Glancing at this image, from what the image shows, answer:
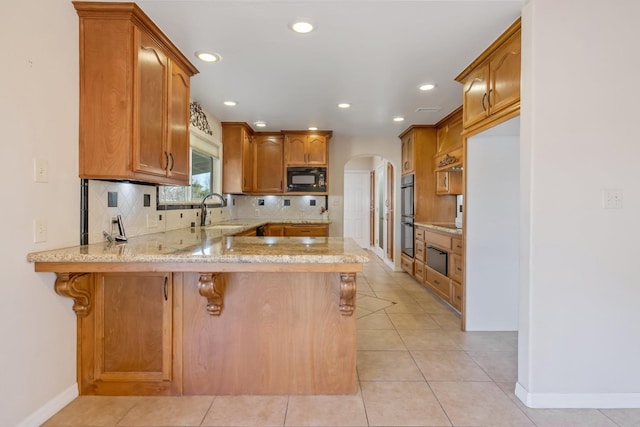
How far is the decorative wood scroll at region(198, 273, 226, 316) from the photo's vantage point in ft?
5.90

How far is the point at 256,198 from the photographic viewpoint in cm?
568

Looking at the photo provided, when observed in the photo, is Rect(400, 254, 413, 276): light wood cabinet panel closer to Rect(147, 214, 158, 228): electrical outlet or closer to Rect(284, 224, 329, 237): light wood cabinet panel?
Rect(284, 224, 329, 237): light wood cabinet panel

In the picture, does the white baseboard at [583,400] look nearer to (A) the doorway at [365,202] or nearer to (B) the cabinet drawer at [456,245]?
(B) the cabinet drawer at [456,245]

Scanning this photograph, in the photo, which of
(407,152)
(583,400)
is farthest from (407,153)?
(583,400)

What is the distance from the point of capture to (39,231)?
171 centimetres

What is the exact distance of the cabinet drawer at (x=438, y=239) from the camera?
3764 millimetres

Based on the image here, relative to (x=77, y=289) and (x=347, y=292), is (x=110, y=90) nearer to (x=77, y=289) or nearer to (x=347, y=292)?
(x=77, y=289)

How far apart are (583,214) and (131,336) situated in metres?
2.64

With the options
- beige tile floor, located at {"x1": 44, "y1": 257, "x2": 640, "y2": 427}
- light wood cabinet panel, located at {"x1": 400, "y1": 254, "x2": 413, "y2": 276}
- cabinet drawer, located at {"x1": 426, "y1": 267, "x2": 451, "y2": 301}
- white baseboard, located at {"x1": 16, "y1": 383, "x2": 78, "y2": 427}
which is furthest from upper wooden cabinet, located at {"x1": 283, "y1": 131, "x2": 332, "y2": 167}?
white baseboard, located at {"x1": 16, "y1": 383, "x2": 78, "y2": 427}

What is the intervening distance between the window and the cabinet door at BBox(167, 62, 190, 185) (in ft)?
1.70

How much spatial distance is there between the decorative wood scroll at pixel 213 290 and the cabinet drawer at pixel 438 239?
262 cm

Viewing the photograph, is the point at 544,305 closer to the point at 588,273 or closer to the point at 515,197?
the point at 588,273

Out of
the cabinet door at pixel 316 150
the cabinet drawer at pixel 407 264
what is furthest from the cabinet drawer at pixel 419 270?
the cabinet door at pixel 316 150

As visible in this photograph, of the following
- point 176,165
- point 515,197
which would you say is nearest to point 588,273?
point 515,197
